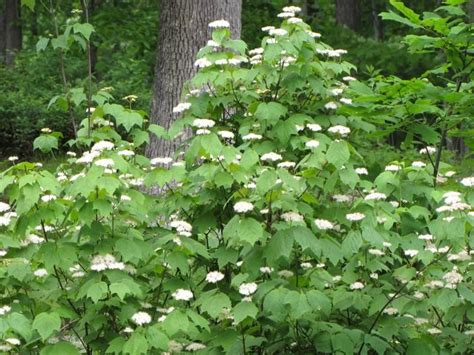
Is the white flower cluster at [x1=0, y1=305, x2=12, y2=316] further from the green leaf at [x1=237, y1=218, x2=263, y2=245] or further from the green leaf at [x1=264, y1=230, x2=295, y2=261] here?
the green leaf at [x1=264, y1=230, x2=295, y2=261]

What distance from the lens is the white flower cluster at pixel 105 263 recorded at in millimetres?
3857

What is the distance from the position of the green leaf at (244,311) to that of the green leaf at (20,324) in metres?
0.93

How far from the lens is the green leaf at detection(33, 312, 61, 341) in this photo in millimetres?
3657

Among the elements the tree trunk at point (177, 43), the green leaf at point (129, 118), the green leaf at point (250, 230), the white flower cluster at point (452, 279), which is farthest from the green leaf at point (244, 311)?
the tree trunk at point (177, 43)

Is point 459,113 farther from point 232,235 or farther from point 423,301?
point 232,235

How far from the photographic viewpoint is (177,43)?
324 inches

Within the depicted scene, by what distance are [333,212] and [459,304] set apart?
81 centimetres

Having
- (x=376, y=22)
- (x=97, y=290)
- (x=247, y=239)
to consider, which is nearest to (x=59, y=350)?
(x=97, y=290)

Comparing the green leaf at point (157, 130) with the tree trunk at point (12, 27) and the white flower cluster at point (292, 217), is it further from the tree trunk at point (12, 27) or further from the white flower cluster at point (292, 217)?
the tree trunk at point (12, 27)

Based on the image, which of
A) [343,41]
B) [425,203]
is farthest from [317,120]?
[343,41]

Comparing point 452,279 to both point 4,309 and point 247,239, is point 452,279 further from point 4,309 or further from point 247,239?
point 4,309

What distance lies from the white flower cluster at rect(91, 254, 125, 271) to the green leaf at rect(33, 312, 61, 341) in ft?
0.95

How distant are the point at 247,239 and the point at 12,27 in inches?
781

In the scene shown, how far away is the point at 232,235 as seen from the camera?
3904 millimetres
